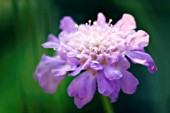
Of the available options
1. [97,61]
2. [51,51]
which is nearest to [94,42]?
[97,61]

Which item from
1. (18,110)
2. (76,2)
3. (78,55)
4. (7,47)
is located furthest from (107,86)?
(76,2)

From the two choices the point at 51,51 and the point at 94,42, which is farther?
the point at 51,51

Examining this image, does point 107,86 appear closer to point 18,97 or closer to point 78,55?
point 78,55

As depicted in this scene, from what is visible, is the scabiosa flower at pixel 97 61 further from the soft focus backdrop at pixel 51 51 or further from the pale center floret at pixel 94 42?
the soft focus backdrop at pixel 51 51

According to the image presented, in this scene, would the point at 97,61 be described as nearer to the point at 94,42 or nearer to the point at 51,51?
the point at 94,42

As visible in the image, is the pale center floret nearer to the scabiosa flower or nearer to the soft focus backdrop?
the scabiosa flower

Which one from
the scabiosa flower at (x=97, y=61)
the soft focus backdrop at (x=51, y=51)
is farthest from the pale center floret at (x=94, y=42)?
the soft focus backdrop at (x=51, y=51)
